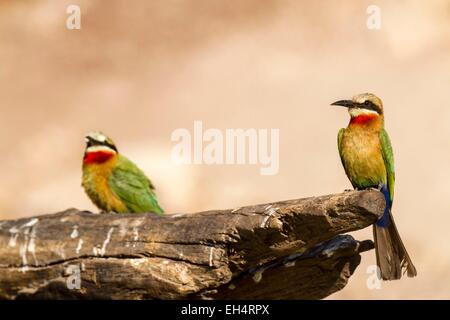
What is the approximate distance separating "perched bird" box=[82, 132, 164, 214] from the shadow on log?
1809mm

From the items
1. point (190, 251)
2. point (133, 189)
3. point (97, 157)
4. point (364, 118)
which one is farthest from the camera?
point (97, 157)

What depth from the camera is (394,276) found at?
5801 mm

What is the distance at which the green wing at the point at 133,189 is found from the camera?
741 centimetres

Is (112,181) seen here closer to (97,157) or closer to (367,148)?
(97,157)

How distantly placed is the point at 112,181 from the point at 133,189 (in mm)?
229

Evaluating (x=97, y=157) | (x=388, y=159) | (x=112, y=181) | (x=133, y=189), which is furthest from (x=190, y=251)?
(x=97, y=157)

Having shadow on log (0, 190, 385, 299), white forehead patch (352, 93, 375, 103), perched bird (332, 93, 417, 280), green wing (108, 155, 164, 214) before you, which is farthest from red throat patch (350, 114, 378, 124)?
green wing (108, 155, 164, 214)

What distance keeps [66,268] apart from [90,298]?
278 mm

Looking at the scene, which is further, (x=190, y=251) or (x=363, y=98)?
(x=363, y=98)

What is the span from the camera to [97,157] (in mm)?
7637

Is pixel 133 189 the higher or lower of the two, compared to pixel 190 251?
higher

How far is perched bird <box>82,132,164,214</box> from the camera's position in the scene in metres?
7.43
